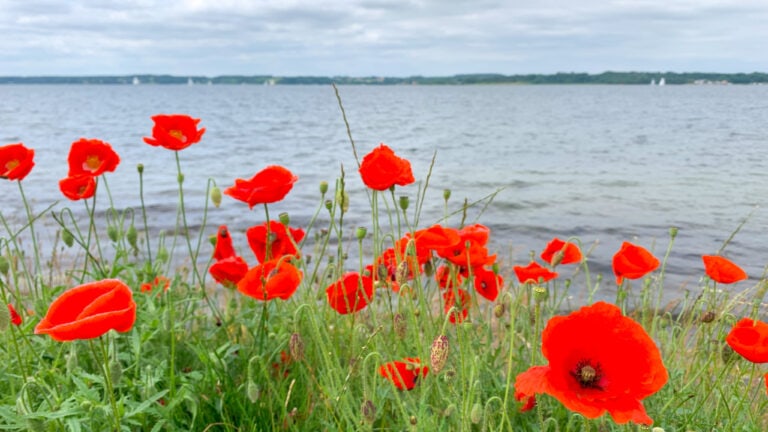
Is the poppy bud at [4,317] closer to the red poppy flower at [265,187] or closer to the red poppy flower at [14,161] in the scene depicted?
the red poppy flower at [265,187]

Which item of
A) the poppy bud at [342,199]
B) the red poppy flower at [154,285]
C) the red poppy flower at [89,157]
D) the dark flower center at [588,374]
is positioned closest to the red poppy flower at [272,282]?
the poppy bud at [342,199]

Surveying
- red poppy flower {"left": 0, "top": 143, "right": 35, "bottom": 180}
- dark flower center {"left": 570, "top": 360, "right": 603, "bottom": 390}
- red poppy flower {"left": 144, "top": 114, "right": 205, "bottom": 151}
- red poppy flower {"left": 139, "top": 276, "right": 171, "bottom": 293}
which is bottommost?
red poppy flower {"left": 139, "top": 276, "right": 171, "bottom": 293}

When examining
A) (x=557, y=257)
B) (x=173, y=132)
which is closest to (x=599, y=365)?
(x=557, y=257)

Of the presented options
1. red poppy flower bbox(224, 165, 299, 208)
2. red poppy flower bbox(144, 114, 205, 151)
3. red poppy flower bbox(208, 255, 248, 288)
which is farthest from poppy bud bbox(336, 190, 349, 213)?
red poppy flower bbox(144, 114, 205, 151)

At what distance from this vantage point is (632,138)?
77.5 ft

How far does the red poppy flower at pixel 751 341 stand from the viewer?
5.83ft

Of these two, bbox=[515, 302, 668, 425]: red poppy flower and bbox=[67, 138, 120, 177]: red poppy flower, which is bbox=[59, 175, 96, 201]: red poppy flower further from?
bbox=[515, 302, 668, 425]: red poppy flower

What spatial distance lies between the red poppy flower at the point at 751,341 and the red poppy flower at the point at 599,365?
577 mm

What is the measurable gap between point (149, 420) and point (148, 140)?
1167mm

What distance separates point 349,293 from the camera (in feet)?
7.56

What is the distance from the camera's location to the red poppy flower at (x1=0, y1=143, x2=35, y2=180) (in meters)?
2.58

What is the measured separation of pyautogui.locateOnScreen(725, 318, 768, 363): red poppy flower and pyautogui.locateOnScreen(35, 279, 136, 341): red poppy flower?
60.3 inches

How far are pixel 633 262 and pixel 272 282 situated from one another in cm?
146

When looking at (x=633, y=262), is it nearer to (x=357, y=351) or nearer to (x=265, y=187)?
(x=357, y=351)
